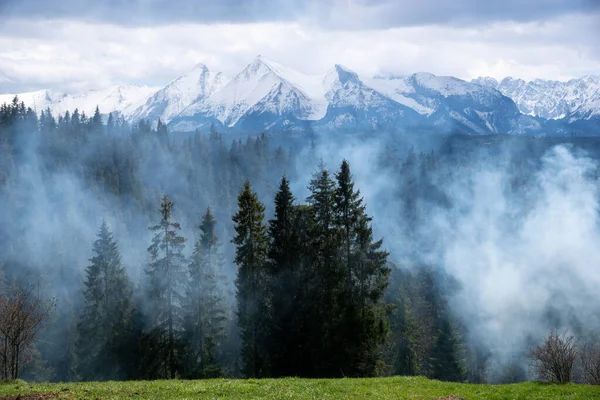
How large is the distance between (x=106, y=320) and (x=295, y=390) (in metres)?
37.0

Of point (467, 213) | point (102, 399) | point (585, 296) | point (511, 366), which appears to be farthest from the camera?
point (467, 213)

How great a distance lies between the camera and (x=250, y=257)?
46.1m

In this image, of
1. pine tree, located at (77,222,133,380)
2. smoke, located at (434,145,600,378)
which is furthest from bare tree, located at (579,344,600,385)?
smoke, located at (434,145,600,378)

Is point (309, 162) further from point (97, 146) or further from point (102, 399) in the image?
point (102, 399)

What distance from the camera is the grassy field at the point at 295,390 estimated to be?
937 inches

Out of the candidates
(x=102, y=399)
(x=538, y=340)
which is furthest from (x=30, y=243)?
(x=102, y=399)

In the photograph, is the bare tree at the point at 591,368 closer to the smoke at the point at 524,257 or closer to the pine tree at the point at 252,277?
the pine tree at the point at 252,277

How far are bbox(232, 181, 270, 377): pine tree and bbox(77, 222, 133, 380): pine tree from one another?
1536 cm

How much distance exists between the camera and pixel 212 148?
197 m

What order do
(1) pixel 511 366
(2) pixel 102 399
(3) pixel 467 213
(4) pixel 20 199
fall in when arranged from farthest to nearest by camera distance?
(3) pixel 467 213 → (4) pixel 20 199 → (1) pixel 511 366 → (2) pixel 102 399

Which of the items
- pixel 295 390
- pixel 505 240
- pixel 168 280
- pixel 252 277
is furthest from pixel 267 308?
pixel 505 240

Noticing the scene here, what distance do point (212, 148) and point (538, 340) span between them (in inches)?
5230

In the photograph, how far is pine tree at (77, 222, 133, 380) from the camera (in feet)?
183

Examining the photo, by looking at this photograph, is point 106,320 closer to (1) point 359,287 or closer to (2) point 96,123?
(1) point 359,287
